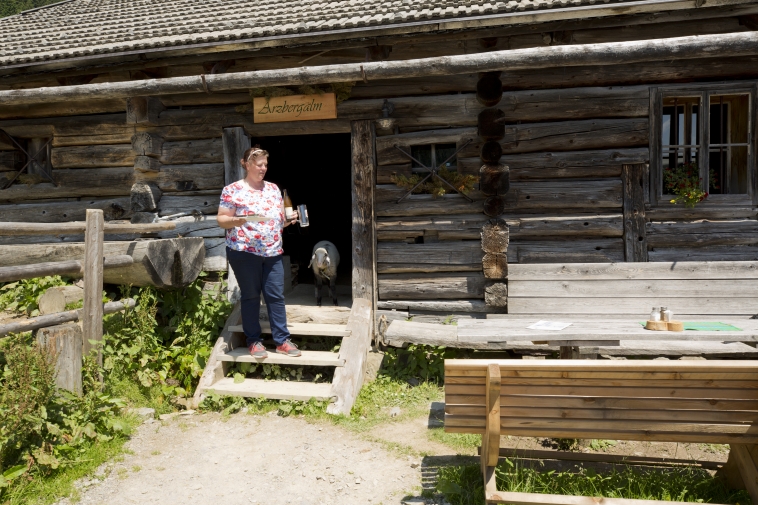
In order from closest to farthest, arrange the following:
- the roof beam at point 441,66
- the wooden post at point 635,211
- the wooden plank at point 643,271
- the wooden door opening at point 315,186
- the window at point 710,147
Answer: the roof beam at point 441,66
the wooden plank at point 643,271
the window at point 710,147
the wooden post at point 635,211
the wooden door opening at point 315,186

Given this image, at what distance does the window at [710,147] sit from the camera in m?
5.83

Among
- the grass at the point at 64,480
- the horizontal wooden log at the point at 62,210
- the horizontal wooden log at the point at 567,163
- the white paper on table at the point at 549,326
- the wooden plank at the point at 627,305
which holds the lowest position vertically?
the grass at the point at 64,480

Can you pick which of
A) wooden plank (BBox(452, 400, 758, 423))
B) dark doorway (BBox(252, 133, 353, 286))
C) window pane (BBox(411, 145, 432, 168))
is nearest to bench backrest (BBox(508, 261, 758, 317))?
window pane (BBox(411, 145, 432, 168))

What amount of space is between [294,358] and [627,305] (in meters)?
3.30

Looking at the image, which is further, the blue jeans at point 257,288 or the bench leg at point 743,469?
the blue jeans at point 257,288

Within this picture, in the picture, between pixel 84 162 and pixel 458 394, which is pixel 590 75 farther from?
pixel 84 162

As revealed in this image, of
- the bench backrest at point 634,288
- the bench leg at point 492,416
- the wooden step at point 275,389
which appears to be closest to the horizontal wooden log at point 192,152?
the wooden step at point 275,389

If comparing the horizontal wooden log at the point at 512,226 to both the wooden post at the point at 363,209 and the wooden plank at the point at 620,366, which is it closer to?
the wooden post at the point at 363,209

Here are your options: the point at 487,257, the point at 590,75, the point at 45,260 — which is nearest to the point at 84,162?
the point at 45,260

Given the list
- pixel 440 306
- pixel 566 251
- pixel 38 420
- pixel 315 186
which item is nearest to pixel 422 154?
pixel 440 306

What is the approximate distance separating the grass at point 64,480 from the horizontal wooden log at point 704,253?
17.3ft

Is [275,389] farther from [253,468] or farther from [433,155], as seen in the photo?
[433,155]

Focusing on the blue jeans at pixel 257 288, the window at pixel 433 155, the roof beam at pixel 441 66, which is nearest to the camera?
the roof beam at pixel 441 66

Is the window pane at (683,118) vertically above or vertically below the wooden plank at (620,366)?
above
